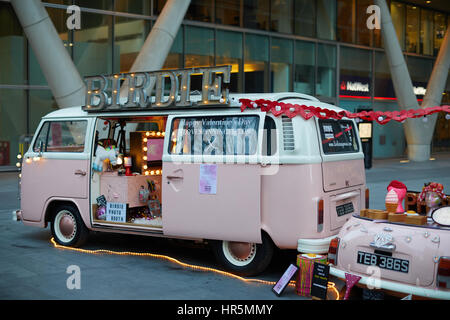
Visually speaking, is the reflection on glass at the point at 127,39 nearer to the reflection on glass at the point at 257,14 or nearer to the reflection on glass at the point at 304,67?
the reflection on glass at the point at 257,14

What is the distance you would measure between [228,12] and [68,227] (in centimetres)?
1684

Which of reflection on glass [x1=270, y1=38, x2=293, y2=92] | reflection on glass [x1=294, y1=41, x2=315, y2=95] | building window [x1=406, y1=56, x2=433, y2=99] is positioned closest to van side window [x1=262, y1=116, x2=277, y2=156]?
reflection on glass [x1=270, y1=38, x2=293, y2=92]

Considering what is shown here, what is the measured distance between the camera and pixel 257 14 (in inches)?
959

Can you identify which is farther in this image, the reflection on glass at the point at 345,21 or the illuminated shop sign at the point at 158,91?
the reflection on glass at the point at 345,21

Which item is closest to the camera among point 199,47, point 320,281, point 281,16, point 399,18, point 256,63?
point 320,281

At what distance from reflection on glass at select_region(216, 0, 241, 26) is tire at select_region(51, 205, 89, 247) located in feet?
53.3

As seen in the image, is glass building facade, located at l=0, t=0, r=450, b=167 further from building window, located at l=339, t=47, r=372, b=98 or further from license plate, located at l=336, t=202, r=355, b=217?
license plate, located at l=336, t=202, r=355, b=217

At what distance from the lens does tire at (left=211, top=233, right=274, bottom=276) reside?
6.49 meters

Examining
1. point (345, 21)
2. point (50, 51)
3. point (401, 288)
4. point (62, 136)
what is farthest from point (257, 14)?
point (401, 288)

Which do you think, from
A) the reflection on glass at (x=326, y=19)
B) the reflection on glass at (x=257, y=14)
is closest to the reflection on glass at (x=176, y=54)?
the reflection on glass at (x=257, y=14)

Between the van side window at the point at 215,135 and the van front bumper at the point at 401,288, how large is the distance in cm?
194

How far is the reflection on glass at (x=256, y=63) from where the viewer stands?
2419 cm

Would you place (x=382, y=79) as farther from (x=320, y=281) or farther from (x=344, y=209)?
(x=320, y=281)

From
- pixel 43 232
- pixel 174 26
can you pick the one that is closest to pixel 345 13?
pixel 174 26
